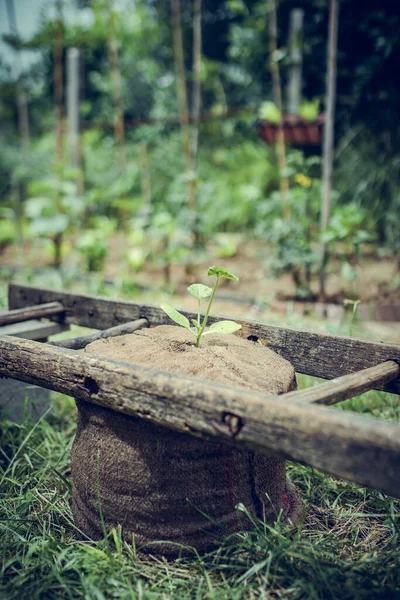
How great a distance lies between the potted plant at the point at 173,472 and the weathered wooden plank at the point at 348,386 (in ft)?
0.41

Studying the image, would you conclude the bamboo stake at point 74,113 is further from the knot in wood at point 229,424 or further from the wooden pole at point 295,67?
the knot in wood at point 229,424

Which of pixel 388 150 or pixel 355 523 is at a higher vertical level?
pixel 388 150

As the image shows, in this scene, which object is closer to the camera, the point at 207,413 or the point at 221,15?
the point at 207,413

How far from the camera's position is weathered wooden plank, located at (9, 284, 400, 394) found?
4.78 ft

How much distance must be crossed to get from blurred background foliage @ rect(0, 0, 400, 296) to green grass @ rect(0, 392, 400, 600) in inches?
92.7

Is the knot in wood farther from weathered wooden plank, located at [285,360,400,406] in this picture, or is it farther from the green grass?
the green grass

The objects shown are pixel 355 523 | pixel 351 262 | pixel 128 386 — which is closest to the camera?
pixel 128 386

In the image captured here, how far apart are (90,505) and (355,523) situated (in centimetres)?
81

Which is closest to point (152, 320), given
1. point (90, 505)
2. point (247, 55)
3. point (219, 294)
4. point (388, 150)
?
point (90, 505)

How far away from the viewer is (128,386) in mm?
1171

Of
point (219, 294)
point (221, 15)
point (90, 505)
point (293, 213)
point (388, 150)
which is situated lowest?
point (219, 294)

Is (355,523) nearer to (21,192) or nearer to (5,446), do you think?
(5,446)

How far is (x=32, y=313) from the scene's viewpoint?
2010 millimetres

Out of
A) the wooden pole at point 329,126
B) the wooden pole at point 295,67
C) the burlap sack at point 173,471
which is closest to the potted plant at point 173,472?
the burlap sack at point 173,471
